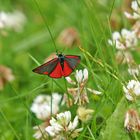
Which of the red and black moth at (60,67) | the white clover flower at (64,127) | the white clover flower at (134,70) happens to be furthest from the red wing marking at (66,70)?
the white clover flower at (134,70)

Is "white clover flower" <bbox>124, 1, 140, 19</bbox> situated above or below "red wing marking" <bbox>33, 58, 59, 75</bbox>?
above

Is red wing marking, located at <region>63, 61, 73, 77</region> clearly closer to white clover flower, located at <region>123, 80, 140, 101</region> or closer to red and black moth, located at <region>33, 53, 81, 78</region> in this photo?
red and black moth, located at <region>33, 53, 81, 78</region>

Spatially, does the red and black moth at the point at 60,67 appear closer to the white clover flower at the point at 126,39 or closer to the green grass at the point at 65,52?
the green grass at the point at 65,52

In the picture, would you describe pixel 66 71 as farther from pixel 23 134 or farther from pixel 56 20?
pixel 56 20

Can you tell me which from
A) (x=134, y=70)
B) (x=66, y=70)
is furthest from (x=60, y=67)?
(x=134, y=70)

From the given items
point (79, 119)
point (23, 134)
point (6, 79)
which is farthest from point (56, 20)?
point (79, 119)

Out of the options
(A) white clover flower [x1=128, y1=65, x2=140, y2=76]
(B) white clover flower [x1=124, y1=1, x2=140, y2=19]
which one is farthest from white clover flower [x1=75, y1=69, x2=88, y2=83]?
(B) white clover flower [x1=124, y1=1, x2=140, y2=19]

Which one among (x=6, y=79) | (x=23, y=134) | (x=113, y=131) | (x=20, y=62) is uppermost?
(x=20, y=62)
